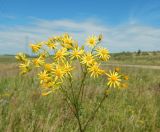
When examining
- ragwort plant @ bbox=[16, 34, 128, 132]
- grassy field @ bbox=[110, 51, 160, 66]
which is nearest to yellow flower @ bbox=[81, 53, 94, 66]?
ragwort plant @ bbox=[16, 34, 128, 132]

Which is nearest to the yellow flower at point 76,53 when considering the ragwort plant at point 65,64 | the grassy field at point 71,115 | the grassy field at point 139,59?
the ragwort plant at point 65,64

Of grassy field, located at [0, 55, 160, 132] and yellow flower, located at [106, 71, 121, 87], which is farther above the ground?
yellow flower, located at [106, 71, 121, 87]

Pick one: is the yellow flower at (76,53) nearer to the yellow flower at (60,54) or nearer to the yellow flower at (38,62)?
the yellow flower at (60,54)

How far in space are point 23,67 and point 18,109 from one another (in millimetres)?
2315

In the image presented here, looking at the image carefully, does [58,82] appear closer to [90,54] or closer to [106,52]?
[90,54]

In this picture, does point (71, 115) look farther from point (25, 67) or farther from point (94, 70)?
point (94, 70)

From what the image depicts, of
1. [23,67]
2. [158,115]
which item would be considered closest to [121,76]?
[23,67]

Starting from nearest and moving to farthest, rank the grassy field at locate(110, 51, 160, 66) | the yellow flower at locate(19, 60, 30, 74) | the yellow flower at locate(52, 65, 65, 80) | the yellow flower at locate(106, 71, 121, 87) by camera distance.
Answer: the yellow flower at locate(52, 65, 65, 80) < the yellow flower at locate(106, 71, 121, 87) < the yellow flower at locate(19, 60, 30, 74) < the grassy field at locate(110, 51, 160, 66)

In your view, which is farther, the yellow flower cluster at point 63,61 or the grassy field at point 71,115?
the grassy field at point 71,115

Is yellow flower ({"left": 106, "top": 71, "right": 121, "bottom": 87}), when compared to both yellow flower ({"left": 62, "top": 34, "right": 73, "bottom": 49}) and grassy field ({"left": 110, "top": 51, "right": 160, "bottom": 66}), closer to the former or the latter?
yellow flower ({"left": 62, "top": 34, "right": 73, "bottom": 49})

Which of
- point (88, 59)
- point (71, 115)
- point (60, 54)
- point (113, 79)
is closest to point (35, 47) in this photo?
point (60, 54)

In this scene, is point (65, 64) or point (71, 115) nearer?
point (65, 64)

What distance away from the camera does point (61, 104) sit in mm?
6047

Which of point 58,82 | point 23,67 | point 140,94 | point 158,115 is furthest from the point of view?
point 140,94
